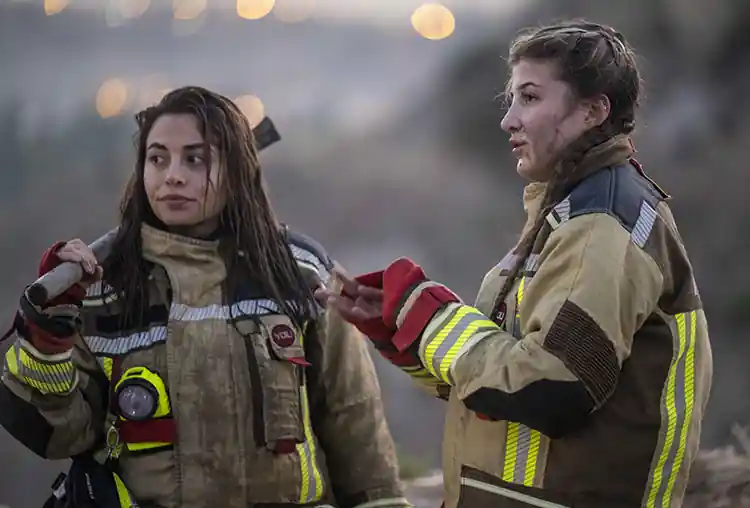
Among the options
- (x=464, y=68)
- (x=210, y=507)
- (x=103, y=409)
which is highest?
(x=464, y=68)

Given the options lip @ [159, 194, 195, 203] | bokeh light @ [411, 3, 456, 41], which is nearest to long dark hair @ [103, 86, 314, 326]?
lip @ [159, 194, 195, 203]

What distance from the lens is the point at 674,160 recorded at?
5.90 metres

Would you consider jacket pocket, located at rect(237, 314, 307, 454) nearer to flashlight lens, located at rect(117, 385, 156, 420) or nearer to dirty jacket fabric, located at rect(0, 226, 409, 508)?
dirty jacket fabric, located at rect(0, 226, 409, 508)

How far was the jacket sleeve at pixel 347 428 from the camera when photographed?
2557mm

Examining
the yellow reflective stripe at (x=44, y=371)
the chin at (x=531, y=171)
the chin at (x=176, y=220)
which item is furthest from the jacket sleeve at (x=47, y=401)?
the chin at (x=531, y=171)

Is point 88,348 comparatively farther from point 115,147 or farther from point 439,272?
point 439,272

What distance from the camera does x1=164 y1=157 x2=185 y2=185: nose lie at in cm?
236

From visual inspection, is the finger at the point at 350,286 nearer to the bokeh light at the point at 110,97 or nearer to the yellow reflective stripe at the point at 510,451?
the yellow reflective stripe at the point at 510,451

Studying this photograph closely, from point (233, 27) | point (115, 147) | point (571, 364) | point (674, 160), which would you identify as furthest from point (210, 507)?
point (674, 160)

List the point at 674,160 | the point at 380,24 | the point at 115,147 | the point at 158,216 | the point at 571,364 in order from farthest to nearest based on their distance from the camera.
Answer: the point at 674,160 → the point at 380,24 → the point at 115,147 → the point at 158,216 → the point at 571,364

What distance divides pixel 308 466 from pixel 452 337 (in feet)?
2.45

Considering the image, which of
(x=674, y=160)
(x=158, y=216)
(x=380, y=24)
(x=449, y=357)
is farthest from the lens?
(x=674, y=160)

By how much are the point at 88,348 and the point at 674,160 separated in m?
4.45

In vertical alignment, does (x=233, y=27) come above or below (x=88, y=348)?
above
